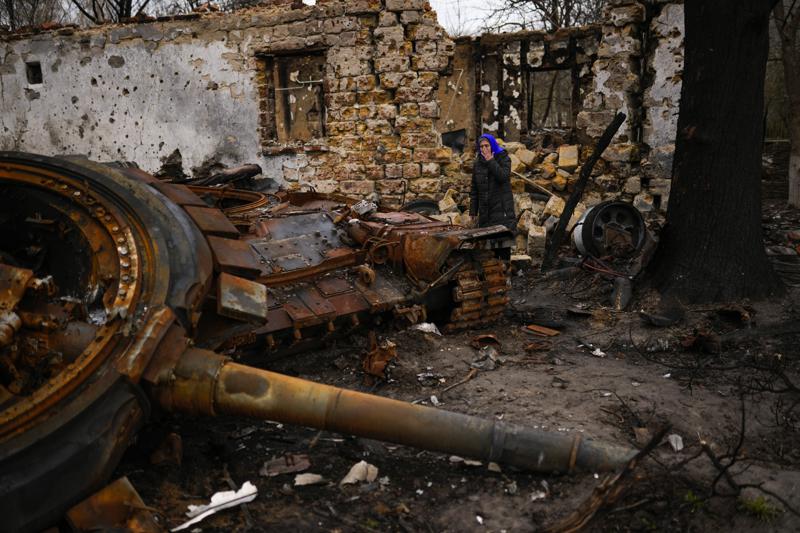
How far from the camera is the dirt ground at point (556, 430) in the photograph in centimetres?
335

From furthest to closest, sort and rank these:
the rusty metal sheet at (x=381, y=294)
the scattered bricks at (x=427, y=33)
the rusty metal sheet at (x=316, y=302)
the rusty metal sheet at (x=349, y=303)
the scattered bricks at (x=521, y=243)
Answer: the scattered bricks at (x=427, y=33) < the scattered bricks at (x=521, y=243) < the rusty metal sheet at (x=381, y=294) < the rusty metal sheet at (x=349, y=303) < the rusty metal sheet at (x=316, y=302)

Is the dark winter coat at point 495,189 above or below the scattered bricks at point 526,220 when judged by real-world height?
above

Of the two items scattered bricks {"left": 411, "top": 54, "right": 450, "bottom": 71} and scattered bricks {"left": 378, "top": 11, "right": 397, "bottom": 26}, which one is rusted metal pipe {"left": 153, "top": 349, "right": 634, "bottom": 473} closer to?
scattered bricks {"left": 411, "top": 54, "right": 450, "bottom": 71}

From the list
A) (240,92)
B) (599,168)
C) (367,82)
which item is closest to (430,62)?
(367,82)

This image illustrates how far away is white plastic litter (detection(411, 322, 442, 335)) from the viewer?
627cm

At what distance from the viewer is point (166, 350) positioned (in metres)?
3.37

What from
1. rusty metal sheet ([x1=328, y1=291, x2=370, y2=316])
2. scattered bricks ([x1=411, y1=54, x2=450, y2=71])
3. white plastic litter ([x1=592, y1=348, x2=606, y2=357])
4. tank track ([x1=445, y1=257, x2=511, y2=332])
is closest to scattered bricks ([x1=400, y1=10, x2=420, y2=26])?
scattered bricks ([x1=411, y1=54, x2=450, y2=71])

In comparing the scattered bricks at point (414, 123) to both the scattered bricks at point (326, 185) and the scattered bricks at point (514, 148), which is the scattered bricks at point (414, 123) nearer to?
the scattered bricks at point (514, 148)

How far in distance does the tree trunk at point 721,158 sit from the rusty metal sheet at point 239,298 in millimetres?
4659

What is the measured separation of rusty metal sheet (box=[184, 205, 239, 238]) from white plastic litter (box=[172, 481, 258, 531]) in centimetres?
155

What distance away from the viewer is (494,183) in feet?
28.3

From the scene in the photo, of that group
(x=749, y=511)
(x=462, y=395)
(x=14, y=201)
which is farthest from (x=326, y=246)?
(x=749, y=511)

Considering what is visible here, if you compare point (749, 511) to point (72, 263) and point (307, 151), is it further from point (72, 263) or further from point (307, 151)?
point (307, 151)

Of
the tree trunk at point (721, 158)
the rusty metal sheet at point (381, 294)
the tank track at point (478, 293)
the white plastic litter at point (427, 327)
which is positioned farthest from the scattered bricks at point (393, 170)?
the rusty metal sheet at point (381, 294)
